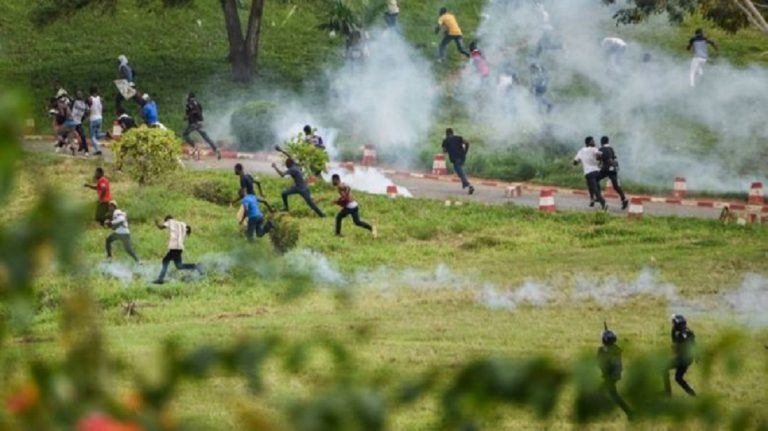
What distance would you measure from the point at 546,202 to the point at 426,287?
550 centimetres

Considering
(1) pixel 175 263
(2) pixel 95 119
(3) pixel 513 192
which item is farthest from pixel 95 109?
(1) pixel 175 263

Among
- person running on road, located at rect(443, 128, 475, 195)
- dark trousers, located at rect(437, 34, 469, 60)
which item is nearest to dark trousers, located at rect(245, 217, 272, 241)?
person running on road, located at rect(443, 128, 475, 195)

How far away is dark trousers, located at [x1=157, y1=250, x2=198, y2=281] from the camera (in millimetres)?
23589

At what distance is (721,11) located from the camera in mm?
29469

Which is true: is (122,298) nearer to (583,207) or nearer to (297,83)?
(583,207)

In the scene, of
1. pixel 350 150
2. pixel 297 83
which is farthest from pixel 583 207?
pixel 297 83

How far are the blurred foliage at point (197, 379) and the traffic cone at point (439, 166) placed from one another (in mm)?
27361

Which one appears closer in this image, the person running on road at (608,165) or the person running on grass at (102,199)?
the person running on grass at (102,199)

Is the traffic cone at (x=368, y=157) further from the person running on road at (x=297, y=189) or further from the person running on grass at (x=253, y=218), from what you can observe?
the person running on grass at (x=253, y=218)

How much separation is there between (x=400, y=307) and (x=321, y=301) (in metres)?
1.09

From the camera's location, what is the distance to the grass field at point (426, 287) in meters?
19.0

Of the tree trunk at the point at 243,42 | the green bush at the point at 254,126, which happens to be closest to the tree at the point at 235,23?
the tree trunk at the point at 243,42

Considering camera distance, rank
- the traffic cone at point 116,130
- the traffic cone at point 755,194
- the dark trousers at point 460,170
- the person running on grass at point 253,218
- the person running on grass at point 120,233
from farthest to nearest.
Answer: the traffic cone at point 116,130, the dark trousers at point 460,170, the traffic cone at point 755,194, the person running on grass at point 253,218, the person running on grass at point 120,233

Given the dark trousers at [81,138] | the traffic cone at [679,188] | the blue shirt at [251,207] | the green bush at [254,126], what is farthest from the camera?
the green bush at [254,126]
